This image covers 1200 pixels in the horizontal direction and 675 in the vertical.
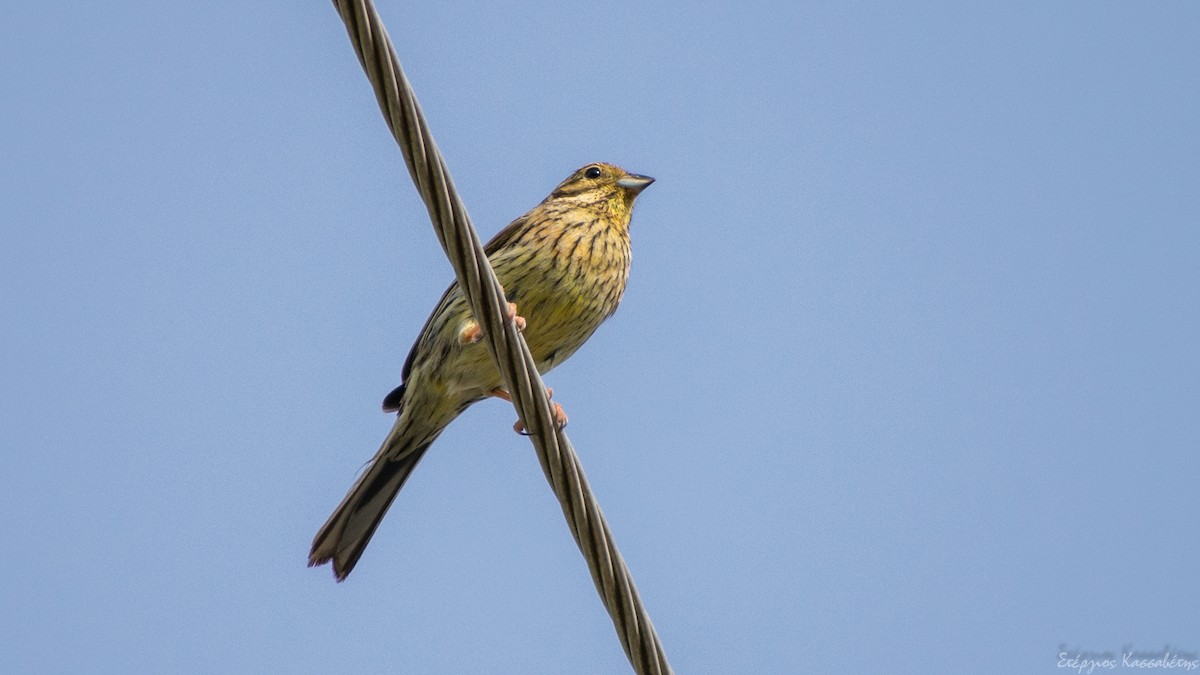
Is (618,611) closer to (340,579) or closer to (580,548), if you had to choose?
(580,548)

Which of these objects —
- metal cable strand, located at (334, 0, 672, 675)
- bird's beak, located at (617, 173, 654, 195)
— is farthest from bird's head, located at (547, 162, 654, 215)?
metal cable strand, located at (334, 0, 672, 675)

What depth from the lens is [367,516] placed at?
594cm

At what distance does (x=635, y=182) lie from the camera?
6.90m

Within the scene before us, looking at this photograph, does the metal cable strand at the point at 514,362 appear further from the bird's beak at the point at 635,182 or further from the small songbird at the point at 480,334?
the bird's beak at the point at 635,182

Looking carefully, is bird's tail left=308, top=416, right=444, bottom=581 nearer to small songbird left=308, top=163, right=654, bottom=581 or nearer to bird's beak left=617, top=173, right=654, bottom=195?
small songbird left=308, top=163, right=654, bottom=581

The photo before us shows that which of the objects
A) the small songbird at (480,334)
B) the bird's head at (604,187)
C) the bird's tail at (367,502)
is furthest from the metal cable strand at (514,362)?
the bird's head at (604,187)

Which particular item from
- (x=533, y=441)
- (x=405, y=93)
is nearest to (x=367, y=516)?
(x=533, y=441)

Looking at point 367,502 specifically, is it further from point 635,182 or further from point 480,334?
point 635,182

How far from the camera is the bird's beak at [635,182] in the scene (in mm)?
6887

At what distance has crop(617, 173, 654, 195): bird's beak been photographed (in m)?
6.89

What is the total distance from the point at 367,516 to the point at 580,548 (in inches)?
96.9

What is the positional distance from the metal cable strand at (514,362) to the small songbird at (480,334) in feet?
6.42

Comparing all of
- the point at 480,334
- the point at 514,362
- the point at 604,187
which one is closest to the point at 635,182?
the point at 604,187

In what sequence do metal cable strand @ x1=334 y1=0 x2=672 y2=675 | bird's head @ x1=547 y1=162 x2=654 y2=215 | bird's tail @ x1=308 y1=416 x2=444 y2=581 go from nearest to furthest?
metal cable strand @ x1=334 y1=0 x2=672 y2=675, bird's tail @ x1=308 y1=416 x2=444 y2=581, bird's head @ x1=547 y1=162 x2=654 y2=215
